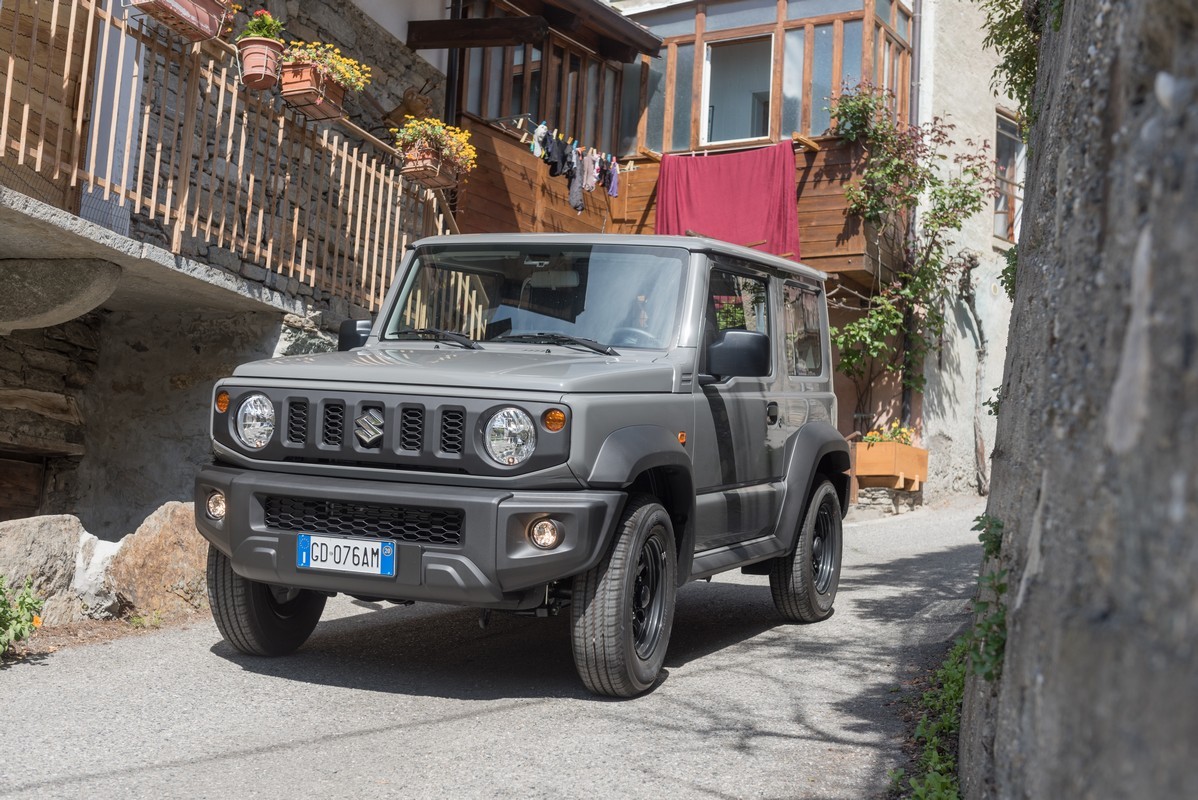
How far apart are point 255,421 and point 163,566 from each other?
1906mm

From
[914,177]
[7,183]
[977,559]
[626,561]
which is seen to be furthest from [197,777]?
[914,177]

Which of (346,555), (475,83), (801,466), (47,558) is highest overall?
(475,83)

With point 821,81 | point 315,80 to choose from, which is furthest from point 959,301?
point 315,80

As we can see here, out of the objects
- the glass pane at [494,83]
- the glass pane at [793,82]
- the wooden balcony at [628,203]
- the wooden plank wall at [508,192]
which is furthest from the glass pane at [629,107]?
the glass pane at [494,83]

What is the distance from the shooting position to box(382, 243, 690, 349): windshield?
5.33 metres

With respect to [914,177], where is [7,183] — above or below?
below

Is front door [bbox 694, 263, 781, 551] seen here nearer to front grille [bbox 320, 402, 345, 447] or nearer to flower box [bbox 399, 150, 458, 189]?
front grille [bbox 320, 402, 345, 447]

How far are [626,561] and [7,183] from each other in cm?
439

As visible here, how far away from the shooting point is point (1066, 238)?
2484 mm

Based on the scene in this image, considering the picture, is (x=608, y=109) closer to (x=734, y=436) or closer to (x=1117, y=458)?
(x=734, y=436)

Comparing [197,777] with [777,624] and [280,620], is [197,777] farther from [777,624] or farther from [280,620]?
[777,624]

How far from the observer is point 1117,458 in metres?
1.59

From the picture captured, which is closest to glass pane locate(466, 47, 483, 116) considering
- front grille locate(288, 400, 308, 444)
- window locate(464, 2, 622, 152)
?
window locate(464, 2, 622, 152)

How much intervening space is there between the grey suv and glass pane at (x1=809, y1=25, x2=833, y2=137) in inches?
360
